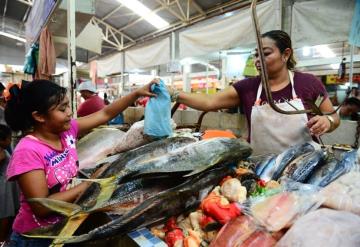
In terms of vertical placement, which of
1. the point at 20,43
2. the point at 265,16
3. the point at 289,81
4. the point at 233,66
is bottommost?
the point at 289,81

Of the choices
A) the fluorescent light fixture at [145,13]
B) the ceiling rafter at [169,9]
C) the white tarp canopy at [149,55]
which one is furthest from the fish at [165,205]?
the fluorescent light fixture at [145,13]

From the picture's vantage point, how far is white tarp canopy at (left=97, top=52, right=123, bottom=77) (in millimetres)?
13312

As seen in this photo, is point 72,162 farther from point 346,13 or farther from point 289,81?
point 346,13

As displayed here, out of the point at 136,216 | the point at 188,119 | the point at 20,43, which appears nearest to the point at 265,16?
the point at 188,119

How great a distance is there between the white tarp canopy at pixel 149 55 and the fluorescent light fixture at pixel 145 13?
2.39ft

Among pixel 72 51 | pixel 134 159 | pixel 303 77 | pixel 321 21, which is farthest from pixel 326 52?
pixel 134 159

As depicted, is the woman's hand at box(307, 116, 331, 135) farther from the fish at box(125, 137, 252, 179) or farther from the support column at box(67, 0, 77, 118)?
the support column at box(67, 0, 77, 118)

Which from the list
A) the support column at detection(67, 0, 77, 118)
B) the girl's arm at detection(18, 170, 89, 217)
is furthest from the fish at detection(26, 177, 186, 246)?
the support column at detection(67, 0, 77, 118)

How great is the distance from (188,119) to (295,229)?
456cm

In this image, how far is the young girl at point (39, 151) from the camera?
1425mm

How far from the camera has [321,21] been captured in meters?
4.84

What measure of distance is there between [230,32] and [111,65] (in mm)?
8573

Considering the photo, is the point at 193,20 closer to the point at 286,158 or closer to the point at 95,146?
the point at 95,146

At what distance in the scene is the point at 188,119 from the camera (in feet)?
17.5
